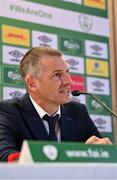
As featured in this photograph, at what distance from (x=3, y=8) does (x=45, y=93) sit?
4.81 feet

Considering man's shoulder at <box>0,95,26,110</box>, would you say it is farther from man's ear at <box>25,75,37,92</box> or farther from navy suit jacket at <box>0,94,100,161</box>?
man's ear at <box>25,75,37,92</box>

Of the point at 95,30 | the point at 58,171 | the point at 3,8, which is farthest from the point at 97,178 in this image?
the point at 95,30

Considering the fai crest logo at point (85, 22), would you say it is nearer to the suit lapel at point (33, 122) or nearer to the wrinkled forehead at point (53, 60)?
the wrinkled forehead at point (53, 60)

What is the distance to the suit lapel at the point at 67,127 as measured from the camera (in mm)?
2348

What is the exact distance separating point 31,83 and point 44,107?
0.70ft

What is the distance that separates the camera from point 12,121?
7.41ft

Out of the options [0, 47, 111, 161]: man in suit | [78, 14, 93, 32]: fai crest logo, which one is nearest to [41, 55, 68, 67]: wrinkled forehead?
[0, 47, 111, 161]: man in suit

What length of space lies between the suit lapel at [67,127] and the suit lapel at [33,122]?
0.13 m

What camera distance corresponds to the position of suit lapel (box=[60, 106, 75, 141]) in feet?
7.70

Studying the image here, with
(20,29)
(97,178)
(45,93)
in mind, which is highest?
(20,29)

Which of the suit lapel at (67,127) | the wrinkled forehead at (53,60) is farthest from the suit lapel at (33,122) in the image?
the wrinkled forehead at (53,60)

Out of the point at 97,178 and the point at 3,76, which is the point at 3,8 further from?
the point at 97,178

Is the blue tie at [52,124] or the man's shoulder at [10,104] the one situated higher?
the man's shoulder at [10,104]

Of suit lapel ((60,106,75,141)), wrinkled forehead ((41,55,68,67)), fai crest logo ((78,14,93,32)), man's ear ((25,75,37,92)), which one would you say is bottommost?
suit lapel ((60,106,75,141))
